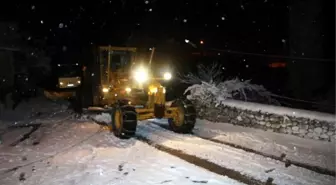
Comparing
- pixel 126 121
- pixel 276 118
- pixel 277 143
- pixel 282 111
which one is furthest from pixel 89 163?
pixel 282 111

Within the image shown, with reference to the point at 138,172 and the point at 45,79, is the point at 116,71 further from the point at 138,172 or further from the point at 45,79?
the point at 45,79

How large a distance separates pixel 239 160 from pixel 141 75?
4.84 metres

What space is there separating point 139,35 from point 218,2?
7140mm

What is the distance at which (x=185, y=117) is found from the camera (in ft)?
41.9

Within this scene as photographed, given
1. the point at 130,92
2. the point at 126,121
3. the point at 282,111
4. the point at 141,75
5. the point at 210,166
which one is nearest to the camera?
the point at 210,166

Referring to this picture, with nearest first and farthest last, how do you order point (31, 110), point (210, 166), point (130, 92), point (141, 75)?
point (210, 166) → point (141, 75) → point (130, 92) → point (31, 110)

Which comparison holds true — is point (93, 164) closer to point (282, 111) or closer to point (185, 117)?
point (185, 117)

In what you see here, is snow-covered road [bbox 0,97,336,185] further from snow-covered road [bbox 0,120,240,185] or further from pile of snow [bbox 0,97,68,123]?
pile of snow [bbox 0,97,68,123]

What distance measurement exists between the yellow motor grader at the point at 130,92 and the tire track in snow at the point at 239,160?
2.40 ft

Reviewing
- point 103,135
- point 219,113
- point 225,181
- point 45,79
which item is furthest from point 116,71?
point 45,79

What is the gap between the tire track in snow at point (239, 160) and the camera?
842cm

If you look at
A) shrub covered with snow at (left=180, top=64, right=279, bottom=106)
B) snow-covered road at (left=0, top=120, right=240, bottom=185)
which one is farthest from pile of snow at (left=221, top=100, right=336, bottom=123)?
snow-covered road at (left=0, top=120, right=240, bottom=185)

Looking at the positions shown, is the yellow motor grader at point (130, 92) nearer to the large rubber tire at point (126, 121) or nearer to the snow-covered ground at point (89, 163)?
the large rubber tire at point (126, 121)

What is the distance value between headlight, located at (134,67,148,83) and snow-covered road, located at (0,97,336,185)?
75.9 inches
